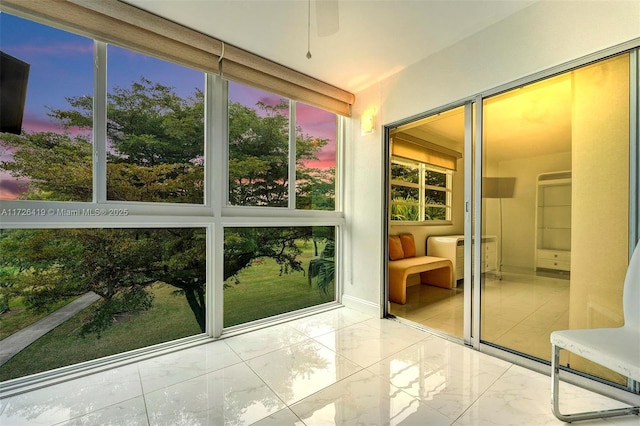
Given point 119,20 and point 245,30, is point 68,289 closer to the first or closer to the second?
point 119,20

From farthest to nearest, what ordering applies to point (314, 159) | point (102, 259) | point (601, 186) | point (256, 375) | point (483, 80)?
point (314, 159)
point (483, 80)
point (102, 259)
point (256, 375)
point (601, 186)

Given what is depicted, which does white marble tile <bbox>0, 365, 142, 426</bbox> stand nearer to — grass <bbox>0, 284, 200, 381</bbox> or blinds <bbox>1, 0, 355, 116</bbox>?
grass <bbox>0, 284, 200, 381</bbox>

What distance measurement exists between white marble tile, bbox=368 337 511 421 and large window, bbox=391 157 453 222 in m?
1.78

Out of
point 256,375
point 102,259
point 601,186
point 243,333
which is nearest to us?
point 601,186

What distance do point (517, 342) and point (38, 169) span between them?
367cm

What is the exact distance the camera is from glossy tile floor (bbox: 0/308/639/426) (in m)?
1.48

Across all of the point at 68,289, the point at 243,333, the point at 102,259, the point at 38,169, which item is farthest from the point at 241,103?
the point at 243,333

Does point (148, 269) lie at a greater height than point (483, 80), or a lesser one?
lesser

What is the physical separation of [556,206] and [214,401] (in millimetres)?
2608

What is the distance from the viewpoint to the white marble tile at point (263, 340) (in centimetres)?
224

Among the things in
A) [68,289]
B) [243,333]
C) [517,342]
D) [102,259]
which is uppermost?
[102,259]

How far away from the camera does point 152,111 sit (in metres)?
2.24

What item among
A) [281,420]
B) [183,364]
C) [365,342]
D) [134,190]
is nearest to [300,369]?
[281,420]

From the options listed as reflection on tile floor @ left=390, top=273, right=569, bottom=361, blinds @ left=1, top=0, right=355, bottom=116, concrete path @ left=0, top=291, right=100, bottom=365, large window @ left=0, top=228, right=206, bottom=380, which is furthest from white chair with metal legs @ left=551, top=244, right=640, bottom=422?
concrete path @ left=0, top=291, right=100, bottom=365
